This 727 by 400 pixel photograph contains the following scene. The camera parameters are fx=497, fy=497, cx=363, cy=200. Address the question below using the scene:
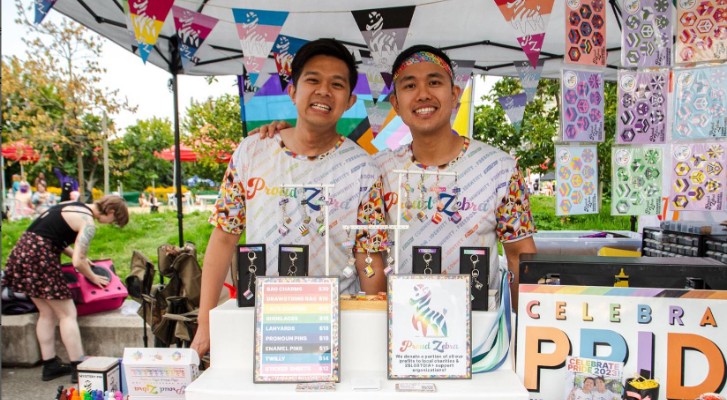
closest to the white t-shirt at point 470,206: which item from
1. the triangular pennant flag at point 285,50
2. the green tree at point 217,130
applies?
the triangular pennant flag at point 285,50

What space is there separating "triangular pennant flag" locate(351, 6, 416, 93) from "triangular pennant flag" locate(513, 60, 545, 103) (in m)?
1.75

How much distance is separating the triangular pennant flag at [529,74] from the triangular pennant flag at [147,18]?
3290 millimetres

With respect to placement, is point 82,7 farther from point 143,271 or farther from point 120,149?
point 120,149

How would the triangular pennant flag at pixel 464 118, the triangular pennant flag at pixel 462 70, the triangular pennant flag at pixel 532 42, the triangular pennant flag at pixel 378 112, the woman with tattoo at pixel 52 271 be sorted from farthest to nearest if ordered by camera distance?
the triangular pennant flag at pixel 464 118, the triangular pennant flag at pixel 378 112, the triangular pennant flag at pixel 462 70, the woman with tattoo at pixel 52 271, the triangular pennant flag at pixel 532 42

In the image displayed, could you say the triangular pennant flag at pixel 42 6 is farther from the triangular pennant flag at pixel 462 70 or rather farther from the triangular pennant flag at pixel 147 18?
the triangular pennant flag at pixel 462 70

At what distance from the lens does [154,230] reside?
10289 mm

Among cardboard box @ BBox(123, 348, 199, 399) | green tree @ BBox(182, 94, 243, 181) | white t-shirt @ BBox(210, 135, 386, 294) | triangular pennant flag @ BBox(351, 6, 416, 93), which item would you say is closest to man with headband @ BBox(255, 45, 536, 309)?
white t-shirt @ BBox(210, 135, 386, 294)

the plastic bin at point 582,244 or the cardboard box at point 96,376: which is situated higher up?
the plastic bin at point 582,244

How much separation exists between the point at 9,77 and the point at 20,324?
5.65 meters

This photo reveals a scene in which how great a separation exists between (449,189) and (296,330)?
2.82ft

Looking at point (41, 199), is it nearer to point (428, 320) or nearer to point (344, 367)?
point (344, 367)

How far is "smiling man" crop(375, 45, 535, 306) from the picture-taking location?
1.83m

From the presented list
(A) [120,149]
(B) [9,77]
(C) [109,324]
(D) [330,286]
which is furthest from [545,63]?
(A) [120,149]

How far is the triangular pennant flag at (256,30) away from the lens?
3.41m
